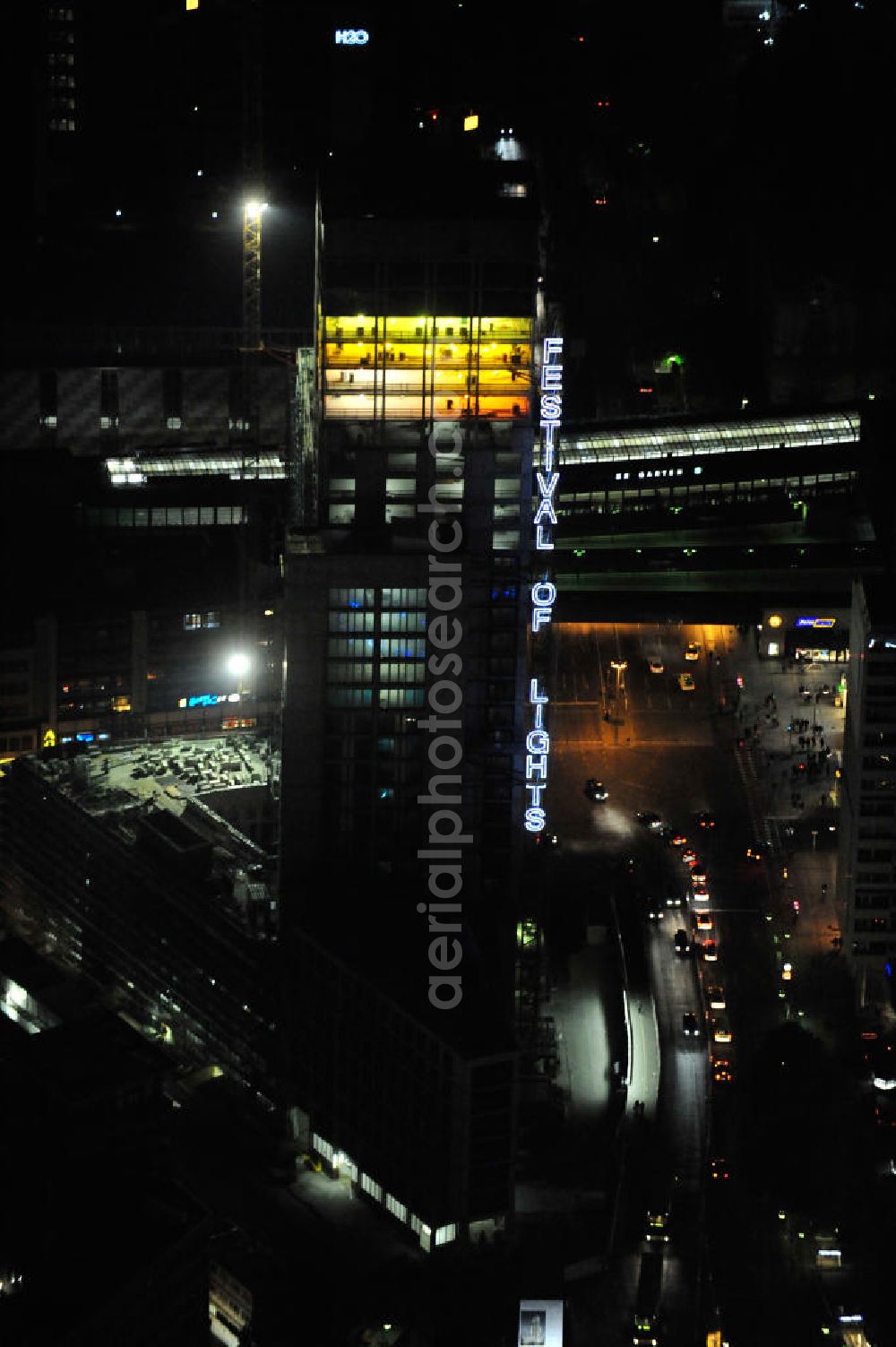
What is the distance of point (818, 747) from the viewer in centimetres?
13112

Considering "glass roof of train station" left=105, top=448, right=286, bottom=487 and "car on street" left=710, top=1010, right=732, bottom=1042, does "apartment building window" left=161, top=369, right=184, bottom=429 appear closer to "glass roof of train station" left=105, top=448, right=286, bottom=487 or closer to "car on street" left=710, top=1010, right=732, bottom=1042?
"glass roof of train station" left=105, top=448, right=286, bottom=487

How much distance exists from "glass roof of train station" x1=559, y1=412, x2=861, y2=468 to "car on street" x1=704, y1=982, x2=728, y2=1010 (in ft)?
125

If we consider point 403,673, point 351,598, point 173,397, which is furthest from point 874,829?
point 173,397

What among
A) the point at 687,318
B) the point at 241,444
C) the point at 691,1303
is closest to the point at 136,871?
the point at 691,1303

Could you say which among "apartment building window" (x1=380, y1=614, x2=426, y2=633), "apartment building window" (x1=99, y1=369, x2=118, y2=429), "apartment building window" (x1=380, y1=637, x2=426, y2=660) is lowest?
"apartment building window" (x1=380, y1=637, x2=426, y2=660)

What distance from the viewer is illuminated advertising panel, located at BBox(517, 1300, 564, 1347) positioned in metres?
Answer: 97.2

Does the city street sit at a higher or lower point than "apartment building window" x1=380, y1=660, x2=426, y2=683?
lower

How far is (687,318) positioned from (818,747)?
3500 cm

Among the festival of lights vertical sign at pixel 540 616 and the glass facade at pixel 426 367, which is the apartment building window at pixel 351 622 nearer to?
the festival of lights vertical sign at pixel 540 616

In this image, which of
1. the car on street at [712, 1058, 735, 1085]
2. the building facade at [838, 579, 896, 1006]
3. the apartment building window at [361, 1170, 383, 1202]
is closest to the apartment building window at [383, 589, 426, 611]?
the building facade at [838, 579, 896, 1006]

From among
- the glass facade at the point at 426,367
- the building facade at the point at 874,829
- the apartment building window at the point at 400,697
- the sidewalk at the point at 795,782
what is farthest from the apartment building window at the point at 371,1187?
the glass facade at the point at 426,367

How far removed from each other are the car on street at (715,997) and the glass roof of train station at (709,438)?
38.0 metres

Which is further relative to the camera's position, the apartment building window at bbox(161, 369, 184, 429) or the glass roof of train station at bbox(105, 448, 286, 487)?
the apartment building window at bbox(161, 369, 184, 429)

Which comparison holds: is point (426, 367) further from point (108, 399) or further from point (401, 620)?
point (108, 399)
